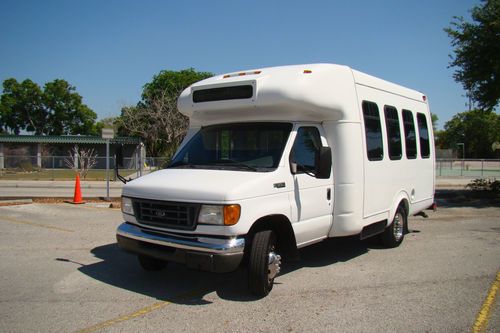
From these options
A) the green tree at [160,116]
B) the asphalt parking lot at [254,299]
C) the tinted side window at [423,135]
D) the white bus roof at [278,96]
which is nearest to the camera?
the asphalt parking lot at [254,299]

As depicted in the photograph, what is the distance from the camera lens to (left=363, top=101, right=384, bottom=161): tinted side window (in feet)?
22.3

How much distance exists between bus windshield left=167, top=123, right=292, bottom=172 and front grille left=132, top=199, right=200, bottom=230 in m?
0.85

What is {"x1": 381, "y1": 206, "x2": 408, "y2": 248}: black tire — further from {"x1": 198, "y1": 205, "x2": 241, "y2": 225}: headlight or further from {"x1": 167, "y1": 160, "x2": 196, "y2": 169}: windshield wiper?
{"x1": 198, "y1": 205, "x2": 241, "y2": 225}: headlight

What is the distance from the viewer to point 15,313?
470 centimetres

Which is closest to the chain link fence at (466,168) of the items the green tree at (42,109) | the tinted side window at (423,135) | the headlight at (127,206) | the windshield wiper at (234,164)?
the tinted side window at (423,135)

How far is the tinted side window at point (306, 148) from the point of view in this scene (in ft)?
18.8

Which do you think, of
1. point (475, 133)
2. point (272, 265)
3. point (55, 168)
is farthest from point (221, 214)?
point (475, 133)

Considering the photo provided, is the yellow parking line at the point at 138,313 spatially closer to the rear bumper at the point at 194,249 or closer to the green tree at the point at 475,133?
the rear bumper at the point at 194,249

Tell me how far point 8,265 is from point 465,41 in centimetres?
1606

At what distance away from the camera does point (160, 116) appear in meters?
40.6

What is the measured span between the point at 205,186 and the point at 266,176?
0.74 metres

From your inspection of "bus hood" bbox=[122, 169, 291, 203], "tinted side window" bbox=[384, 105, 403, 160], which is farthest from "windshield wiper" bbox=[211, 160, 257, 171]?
"tinted side window" bbox=[384, 105, 403, 160]

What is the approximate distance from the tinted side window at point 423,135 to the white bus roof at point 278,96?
281 centimetres

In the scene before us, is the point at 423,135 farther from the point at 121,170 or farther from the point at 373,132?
the point at 121,170
